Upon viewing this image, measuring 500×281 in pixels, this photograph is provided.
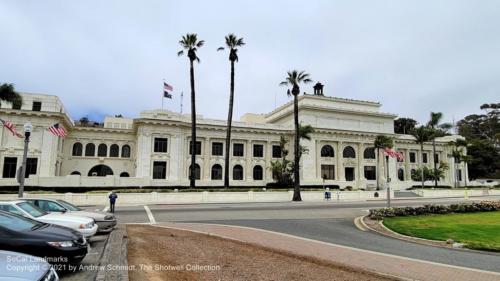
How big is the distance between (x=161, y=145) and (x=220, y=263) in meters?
46.2

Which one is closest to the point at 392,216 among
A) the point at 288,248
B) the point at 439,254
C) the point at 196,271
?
the point at 439,254

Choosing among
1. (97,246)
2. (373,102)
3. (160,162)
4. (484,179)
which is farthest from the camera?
(484,179)

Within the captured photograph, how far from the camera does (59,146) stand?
49.2 metres

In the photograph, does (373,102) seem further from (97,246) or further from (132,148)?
(97,246)

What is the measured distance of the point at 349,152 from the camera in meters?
65.1

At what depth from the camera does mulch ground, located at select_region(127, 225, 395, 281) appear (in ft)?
25.1

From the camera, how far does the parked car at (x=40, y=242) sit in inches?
261

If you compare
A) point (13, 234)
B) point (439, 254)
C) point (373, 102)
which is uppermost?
point (373, 102)

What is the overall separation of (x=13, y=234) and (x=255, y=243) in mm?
7515

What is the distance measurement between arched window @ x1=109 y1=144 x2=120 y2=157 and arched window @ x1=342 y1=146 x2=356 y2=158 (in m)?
39.5

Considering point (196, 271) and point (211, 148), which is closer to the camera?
point (196, 271)

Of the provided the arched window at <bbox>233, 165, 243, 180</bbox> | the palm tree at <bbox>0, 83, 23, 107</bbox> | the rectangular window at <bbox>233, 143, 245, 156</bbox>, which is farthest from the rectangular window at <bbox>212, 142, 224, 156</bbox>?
the palm tree at <bbox>0, 83, 23, 107</bbox>

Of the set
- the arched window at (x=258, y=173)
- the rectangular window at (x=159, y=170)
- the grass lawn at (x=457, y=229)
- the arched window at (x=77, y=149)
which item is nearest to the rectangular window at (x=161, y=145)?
the rectangular window at (x=159, y=170)

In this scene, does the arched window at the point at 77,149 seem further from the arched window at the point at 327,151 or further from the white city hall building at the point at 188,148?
the arched window at the point at 327,151
